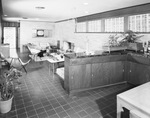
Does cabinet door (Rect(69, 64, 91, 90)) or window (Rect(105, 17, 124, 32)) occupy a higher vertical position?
window (Rect(105, 17, 124, 32))

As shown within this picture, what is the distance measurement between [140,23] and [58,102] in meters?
3.43

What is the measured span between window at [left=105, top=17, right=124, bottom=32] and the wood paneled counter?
1522mm

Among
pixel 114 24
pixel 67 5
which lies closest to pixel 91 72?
pixel 67 5

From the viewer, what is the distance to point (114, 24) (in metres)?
4.87

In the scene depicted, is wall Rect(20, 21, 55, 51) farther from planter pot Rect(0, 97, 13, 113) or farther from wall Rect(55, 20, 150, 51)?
planter pot Rect(0, 97, 13, 113)

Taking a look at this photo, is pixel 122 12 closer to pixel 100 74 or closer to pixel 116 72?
pixel 116 72

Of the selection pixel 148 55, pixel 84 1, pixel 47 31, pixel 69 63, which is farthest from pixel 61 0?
pixel 47 31

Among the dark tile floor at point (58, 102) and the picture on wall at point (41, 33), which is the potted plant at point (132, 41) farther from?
the picture on wall at point (41, 33)

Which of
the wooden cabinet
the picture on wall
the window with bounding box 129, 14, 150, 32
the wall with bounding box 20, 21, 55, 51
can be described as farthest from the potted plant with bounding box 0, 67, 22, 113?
the picture on wall

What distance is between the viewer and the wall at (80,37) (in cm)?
533

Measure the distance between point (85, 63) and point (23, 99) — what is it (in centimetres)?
169

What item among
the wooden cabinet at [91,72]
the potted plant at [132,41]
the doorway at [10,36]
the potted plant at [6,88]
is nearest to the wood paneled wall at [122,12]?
the potted plant at [132,41]

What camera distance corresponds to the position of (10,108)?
97.4 inches

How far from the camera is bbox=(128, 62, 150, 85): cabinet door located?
312cm
